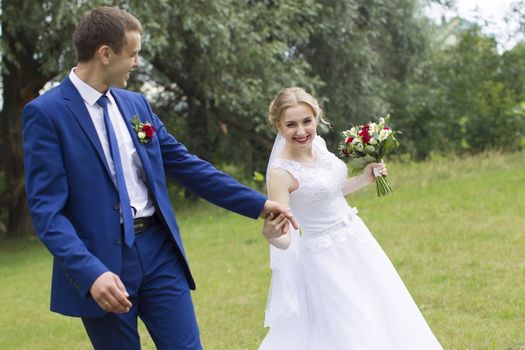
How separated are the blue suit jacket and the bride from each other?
56.5 inches

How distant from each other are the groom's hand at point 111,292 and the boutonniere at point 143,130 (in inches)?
28.0

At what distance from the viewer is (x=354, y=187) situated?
208 inches

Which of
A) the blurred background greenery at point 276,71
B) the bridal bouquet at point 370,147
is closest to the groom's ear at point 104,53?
the bridal bouquet at point 370,147

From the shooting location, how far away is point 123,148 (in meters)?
3.63

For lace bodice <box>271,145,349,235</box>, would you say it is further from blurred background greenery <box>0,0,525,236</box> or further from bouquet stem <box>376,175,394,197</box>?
blurred background greenery <box>0,0,525,236</box>

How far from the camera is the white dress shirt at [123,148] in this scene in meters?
3.59

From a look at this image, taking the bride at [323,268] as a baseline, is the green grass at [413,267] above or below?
below

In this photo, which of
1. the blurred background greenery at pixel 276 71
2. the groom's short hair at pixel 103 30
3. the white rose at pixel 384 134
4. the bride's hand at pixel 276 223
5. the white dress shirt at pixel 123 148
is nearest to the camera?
the groom's short hair at pixel 103 30

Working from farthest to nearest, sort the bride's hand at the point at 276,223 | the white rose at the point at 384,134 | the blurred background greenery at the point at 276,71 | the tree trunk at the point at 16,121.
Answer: the tree trunk at the point at 16,121
the blurred background greenery at the point at 276,71
the white rose at the point at 384,134
the bride's hand at the point at 276,223

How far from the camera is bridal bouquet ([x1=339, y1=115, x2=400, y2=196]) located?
525 cm

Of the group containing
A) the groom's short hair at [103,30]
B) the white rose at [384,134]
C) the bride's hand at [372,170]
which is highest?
the groom's short hair at [103,30]

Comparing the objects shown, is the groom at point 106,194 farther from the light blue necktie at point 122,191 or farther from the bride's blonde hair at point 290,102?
the bride's blonde hair at point 290,102

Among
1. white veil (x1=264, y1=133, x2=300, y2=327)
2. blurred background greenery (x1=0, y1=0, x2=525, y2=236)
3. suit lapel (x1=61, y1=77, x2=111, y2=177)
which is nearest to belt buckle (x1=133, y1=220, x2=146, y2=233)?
suit lapel (x1=61, y1=77, x2=111, y2=177)

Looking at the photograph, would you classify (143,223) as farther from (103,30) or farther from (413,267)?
(413,267)
